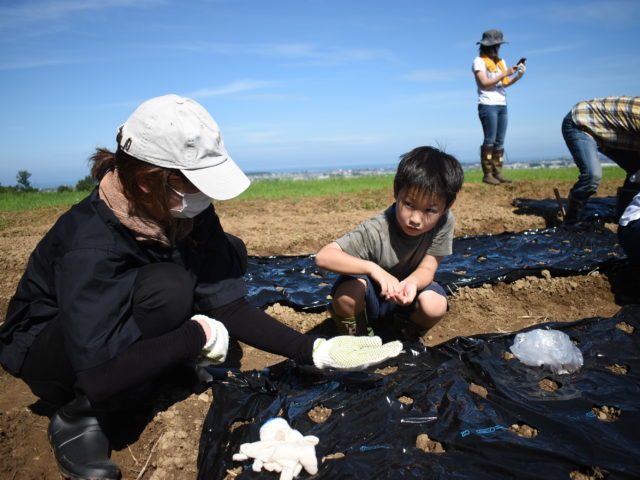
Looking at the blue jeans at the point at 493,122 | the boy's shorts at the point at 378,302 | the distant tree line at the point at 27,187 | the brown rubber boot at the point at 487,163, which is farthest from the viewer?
the distant tree line at the point at 27,187

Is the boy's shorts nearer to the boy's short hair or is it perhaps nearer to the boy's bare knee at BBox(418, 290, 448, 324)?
the boy's bare knee at BBox(418, 290, 448, 324)

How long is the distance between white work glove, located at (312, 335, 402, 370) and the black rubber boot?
0.72m

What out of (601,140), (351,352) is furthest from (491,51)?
(351,352)

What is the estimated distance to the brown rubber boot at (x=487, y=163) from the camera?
258 inches

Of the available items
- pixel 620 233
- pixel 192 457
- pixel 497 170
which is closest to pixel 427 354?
pixel 192 457

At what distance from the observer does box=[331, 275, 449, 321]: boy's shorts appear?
215 cm

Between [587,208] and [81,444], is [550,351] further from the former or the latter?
[587,208]

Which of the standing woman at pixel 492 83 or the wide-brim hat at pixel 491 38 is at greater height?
the wide-brim hat at pixel 491 38

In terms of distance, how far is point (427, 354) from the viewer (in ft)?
5.94

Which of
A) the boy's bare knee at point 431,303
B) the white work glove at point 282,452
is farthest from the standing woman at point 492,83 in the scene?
the white work glove at point 282,452

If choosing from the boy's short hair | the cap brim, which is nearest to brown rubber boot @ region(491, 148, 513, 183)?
the boy's short hair

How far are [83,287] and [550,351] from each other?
1621mm

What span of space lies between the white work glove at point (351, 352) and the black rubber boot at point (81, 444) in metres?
0.72

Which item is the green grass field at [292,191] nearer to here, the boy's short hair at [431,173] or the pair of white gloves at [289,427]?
the boy's short hair at [431,173]
